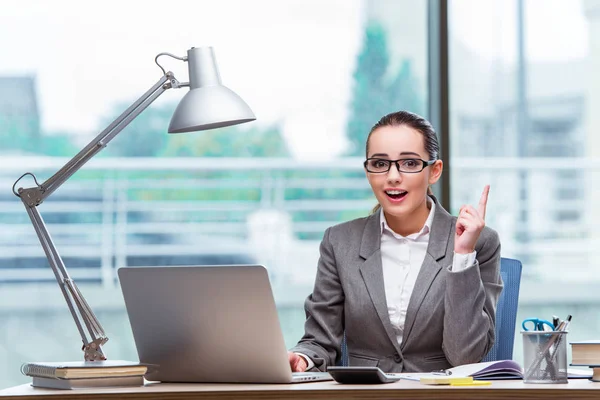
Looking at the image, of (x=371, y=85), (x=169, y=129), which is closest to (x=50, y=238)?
(x=169, y=129)

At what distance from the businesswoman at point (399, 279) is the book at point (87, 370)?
1.36 ft

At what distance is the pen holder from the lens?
4.94 feet

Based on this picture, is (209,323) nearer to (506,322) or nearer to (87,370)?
(87,370)

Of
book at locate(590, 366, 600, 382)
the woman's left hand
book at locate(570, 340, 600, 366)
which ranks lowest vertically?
book at locate(590, 366, 600, 382)

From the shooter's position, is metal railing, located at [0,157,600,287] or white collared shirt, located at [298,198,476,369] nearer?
white collared shirt, located at [298,198,476,369]

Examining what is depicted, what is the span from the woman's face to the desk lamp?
35 cm

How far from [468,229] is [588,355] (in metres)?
0.38

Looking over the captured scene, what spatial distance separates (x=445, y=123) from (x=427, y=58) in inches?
11.1

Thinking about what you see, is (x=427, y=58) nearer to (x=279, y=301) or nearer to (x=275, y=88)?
(x=275, y=88)

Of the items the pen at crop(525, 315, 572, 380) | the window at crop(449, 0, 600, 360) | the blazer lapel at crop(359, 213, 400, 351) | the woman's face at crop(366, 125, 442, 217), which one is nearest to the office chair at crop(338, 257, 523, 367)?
the blazer lapel at crop(359, 213, 400, 351)

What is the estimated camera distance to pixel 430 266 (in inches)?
80.2

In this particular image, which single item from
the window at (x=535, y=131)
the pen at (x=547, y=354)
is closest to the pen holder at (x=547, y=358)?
the pen at (x=547, y=354)

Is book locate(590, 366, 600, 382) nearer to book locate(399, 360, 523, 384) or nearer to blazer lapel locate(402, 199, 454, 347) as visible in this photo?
book locate(399, 360, 523, 384)

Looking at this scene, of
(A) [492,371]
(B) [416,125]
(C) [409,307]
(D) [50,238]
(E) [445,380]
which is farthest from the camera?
(B) [416,125]
